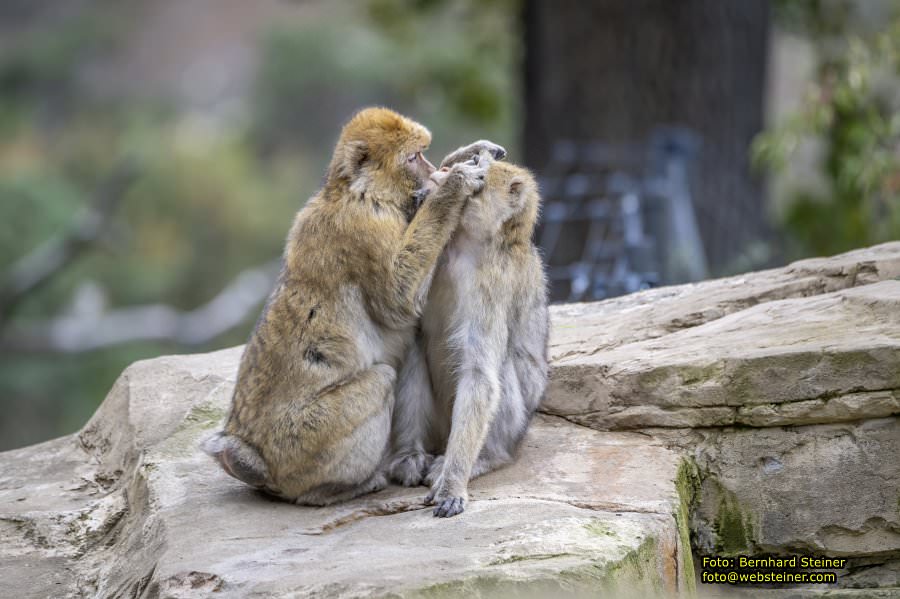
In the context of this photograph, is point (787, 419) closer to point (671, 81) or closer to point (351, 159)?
point (351, 159)

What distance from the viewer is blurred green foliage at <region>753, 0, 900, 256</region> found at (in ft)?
29.2

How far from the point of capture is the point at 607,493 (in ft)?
15.7

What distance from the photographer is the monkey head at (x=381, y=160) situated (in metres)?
5.03

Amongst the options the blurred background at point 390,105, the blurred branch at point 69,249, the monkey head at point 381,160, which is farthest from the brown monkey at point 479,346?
the blurred branch at point 69,249

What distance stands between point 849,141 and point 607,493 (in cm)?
612

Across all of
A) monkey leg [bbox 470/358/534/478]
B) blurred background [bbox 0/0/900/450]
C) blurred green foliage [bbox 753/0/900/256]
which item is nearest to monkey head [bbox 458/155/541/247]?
monkey leg [bbox 470/358/534/478]

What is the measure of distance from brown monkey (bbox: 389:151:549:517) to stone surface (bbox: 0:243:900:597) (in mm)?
222

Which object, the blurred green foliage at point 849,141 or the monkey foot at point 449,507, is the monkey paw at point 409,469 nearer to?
the monkey foot at point 449,507

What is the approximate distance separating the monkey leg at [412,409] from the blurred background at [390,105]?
305cm

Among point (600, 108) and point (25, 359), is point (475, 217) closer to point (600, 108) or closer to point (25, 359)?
point (600, 108)

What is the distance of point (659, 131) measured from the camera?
1109 cm

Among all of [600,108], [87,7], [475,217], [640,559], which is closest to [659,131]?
[600,108]

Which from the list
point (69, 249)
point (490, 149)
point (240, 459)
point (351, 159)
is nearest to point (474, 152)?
point (490, 149)

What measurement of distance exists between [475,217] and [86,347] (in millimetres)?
14417
